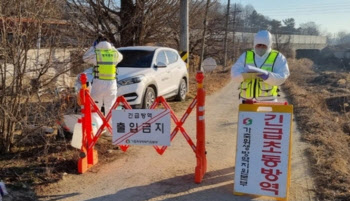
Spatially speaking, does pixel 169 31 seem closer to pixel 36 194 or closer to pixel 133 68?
pixel 133 68

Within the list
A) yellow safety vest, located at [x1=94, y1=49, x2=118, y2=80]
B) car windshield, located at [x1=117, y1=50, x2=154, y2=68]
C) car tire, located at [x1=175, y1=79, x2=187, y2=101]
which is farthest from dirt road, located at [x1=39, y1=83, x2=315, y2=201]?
car tire, located at [x1=175, y1=79, x2=187, y2=101]

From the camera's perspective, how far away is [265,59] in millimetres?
4910

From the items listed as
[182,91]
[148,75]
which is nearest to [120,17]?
[182,91]

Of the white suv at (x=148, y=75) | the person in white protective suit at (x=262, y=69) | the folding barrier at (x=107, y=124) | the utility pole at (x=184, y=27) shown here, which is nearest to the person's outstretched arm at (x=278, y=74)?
the person in white protective suit at (x=262, y=69)

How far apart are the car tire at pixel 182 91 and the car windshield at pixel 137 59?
Answer: 7.05ft

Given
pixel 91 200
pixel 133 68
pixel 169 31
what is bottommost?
pixel 91 200

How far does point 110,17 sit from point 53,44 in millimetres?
9290

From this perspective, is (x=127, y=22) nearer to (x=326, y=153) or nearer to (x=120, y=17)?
(x=120, y=17)

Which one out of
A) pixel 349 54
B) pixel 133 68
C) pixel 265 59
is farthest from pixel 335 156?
pixel 349 54

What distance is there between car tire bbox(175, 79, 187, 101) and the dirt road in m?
4.86

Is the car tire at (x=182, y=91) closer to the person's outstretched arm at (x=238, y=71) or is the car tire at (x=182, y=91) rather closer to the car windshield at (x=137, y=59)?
the car windshield at (x=137, y=59)

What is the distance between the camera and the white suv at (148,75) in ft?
29.1

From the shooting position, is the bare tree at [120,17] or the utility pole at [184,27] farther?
the bare tree at [120,17]

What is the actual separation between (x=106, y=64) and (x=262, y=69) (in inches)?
137
